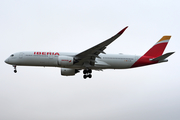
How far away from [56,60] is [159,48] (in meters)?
14.7

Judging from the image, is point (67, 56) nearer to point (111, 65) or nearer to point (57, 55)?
A: point (57, 55)

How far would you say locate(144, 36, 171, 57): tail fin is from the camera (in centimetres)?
3653

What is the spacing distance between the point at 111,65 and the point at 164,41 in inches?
363

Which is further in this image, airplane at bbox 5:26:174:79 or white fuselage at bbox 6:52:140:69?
white fuselage at bbox 6:52:140:69

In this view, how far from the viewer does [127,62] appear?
3472 centimetres

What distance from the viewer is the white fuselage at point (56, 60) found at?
33406mm

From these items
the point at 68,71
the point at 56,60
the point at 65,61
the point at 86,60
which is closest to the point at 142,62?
the point at 86,60

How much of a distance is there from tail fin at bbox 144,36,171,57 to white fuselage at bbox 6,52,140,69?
Answer: 2.42 m

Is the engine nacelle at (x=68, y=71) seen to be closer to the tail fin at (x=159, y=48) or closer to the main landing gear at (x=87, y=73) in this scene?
the main landing gear at (x=87, y=73)

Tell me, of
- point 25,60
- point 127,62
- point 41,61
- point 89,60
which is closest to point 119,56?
point 127,62

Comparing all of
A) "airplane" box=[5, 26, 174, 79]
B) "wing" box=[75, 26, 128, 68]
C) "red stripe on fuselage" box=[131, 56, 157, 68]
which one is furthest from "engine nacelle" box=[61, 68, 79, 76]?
"red stripe on fuselage" box=[131, 56, 157, 68]

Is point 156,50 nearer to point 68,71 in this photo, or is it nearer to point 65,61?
point 68,71

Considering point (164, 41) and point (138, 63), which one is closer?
point (138, 63)

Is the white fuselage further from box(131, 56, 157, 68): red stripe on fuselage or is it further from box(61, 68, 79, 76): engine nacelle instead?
box(61, 68, 79, 76): engine nacelle
